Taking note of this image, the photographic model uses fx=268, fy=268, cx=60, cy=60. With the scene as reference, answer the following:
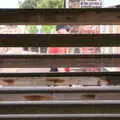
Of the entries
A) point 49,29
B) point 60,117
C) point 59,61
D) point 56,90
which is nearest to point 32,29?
point 49,29

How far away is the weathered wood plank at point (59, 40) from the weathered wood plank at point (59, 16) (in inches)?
3.0

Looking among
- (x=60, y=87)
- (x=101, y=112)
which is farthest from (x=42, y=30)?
(x=101, y=112)

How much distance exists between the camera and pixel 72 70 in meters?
1.56

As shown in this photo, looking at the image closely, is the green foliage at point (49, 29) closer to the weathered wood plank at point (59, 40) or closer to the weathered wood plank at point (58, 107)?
the weathered wood plank at point (59, 40)

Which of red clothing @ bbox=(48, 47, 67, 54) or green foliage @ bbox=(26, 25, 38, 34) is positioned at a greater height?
green foliage @ bbox=(26, 25, 38, 34)

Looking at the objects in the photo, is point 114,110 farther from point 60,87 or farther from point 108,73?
point 60,87

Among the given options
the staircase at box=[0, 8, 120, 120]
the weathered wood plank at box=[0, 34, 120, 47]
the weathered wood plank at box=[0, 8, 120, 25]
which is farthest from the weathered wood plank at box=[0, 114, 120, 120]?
the weathered wood plank at box=[0, 8, 120, 25]

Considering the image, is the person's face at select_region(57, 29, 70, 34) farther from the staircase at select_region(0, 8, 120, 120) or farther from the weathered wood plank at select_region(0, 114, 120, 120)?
the weathered wood plank at select_region(0, 114, 120, 120)

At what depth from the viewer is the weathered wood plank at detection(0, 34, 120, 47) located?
1459 mm

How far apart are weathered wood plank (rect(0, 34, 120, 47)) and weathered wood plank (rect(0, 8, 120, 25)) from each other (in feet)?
0.25

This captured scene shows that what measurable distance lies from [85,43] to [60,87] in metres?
0.31

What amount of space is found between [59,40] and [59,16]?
0.13 m

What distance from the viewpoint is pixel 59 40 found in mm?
1467

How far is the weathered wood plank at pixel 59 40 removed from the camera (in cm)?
146
